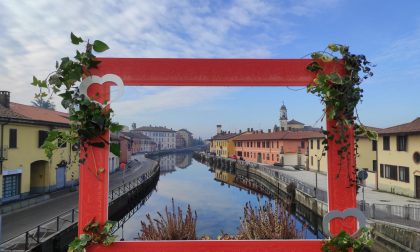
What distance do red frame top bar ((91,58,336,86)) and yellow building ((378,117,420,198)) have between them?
77.3 ft

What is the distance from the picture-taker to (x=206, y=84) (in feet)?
11.4

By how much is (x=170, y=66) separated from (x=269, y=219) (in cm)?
323

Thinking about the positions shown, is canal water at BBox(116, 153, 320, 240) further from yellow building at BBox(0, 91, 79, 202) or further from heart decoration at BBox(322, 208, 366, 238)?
heart decoration at BBox(322, 208, 366, 238)

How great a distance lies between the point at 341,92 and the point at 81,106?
8.63 feet

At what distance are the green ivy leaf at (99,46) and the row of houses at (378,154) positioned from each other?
8.17 ft

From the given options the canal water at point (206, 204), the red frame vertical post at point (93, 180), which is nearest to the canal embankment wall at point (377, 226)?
the canal water at point (206, 204)

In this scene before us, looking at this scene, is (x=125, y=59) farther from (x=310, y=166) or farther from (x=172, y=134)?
(x=172, y=134)

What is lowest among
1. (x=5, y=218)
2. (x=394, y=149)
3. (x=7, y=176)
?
(x=5, y=218)

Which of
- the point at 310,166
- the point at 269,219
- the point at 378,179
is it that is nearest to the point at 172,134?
the point at 310,166

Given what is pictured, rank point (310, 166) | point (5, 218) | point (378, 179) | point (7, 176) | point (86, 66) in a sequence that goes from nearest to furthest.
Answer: point (86, 66), point (5, 218), point (7, 176), point (378, 179), point (310, 166)

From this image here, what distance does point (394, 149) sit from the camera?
26672 millimetres

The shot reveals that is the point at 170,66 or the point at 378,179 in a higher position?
the point at 170,66

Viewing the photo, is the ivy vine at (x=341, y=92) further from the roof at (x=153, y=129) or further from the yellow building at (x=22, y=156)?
the roof at (x=153, y=129)

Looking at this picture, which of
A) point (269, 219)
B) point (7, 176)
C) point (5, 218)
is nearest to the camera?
point (269, 219)
